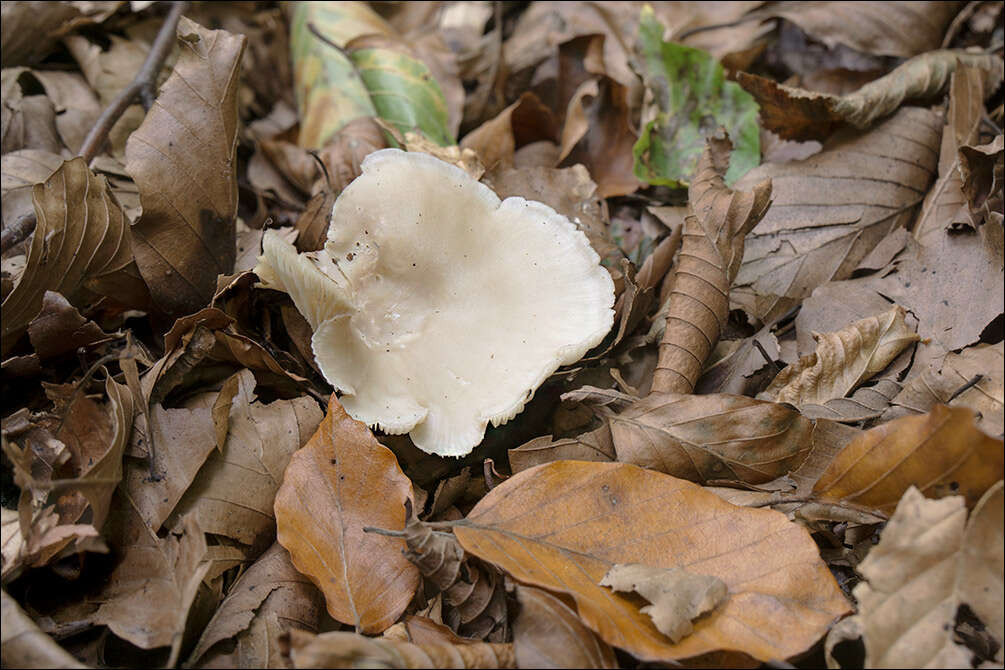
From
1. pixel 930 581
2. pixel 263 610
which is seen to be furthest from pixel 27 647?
pixel 930 581

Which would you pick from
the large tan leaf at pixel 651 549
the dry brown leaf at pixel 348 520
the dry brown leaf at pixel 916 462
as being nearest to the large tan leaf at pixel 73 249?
the dry brown leaf at pixel 348 520

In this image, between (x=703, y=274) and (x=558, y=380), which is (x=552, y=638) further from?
(x=703, y=274)

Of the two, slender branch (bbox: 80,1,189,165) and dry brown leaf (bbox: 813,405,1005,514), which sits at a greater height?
slender branch (bbox: 80,1,189,165)

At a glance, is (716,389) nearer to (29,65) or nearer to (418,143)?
(418,143)

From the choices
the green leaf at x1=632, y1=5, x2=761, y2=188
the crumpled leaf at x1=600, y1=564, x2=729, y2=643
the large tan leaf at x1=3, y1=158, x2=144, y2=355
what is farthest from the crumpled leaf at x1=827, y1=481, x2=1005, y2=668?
the large tan leaf at x1=3, y1=158, x2=144, y2=355

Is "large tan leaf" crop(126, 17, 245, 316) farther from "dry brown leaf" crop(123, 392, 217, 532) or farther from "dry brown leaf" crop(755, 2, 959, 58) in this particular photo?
"dry brown leaf" crop(755, 2, 959, 58)

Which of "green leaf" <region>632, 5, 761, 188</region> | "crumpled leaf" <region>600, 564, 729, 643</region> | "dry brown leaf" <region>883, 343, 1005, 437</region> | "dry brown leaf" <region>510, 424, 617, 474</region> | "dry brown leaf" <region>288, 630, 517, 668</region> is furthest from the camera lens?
"green leaf" <region>632, 5, 761, 188</region>
